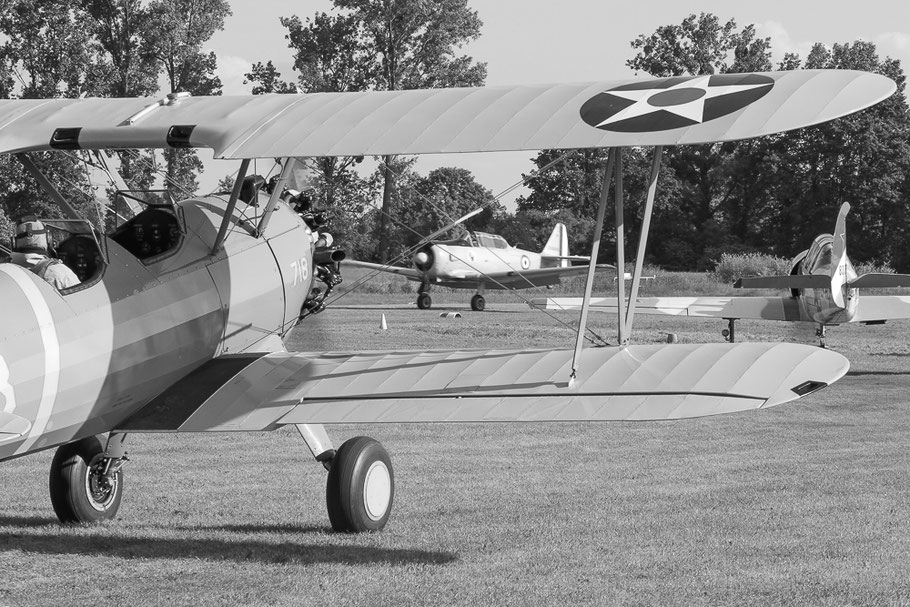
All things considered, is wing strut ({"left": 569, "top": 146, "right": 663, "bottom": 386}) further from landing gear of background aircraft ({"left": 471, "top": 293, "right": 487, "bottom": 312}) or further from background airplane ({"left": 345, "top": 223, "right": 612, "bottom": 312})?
landing gear of background aircraft ({"left": 471, "top": 293, "right": 487, "bottom": 312})

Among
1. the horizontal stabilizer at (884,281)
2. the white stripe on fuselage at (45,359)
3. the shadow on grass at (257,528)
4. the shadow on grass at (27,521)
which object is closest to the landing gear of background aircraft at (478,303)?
the horizontal stabilizer at (884,281)

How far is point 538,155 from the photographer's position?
33719 mm

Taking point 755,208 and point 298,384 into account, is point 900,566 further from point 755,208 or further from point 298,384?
point 755,208

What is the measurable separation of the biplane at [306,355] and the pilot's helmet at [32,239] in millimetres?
153

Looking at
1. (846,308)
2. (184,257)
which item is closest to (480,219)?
(846,308)

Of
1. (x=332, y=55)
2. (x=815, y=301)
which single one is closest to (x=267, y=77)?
(x=332, y=55)

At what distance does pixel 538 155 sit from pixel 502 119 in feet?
92.3

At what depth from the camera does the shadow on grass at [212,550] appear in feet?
19.2

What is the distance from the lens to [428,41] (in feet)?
140

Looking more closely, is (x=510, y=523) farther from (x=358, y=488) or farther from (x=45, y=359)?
(x=45, y=359)

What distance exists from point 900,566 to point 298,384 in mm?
3281

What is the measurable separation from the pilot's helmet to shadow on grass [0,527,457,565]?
162 centimetres

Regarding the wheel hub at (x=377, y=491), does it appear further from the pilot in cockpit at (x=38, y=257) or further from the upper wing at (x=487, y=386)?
the pilot in cockpit at (x=38, y=257)

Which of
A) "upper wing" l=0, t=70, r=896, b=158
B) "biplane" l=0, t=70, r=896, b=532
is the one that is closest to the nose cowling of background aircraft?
"biplane" l=0, t=70, r=896, b=532
